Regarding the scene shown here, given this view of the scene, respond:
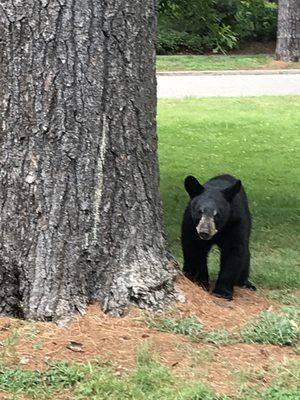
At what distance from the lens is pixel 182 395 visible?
4.45 metres

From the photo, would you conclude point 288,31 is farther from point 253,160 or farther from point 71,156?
point 71,156

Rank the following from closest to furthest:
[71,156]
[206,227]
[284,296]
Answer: [71,156]
[206,227]
[284,296]

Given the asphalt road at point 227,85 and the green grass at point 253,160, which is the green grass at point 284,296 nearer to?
the green grass at point 253,160

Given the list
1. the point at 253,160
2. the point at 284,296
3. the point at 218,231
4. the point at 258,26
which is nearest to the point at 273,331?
the point at 218,231

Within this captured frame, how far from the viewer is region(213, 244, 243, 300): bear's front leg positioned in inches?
245

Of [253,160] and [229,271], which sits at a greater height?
[229,271]

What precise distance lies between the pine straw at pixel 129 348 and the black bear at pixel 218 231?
832 millimetres

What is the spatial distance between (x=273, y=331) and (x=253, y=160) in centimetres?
858

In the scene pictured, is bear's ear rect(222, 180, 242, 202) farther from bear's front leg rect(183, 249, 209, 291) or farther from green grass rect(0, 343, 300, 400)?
green grass rect(0, 343, 300, 400)

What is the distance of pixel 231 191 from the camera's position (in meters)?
6.22

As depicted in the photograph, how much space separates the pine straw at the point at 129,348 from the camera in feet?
15.7

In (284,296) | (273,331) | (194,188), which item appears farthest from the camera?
(284,296)

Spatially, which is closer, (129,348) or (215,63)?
(129,348)

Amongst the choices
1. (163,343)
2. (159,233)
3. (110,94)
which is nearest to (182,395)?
(163,343)
